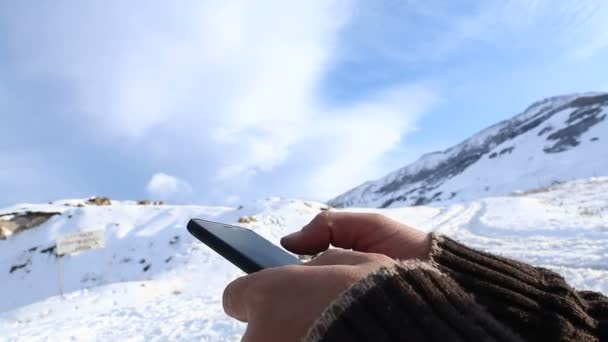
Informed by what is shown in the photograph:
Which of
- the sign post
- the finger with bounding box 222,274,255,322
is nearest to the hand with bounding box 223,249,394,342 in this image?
the finger with bounding box 222,274,255,322

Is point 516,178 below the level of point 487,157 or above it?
Result: below

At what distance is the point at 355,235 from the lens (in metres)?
2.18

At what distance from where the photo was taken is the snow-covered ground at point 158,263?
694 centimetres

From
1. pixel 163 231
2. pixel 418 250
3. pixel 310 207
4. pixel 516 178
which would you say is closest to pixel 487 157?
pixel 516 178

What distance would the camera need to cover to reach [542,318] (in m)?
1.34

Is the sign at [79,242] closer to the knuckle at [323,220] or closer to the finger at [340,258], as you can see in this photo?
the knuckle at [323,220]

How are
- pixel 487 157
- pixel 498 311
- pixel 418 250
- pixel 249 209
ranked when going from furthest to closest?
pixel 487 157 < pixel 249 209 < pixel 418 250 < pixel 498 311

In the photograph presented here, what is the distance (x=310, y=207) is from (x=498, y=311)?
2121 centimetres

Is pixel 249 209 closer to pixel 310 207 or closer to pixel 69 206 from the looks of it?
pixel 310 207

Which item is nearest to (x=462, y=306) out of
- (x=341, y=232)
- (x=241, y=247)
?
(x=241, y=247)

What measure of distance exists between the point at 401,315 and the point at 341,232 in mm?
1113

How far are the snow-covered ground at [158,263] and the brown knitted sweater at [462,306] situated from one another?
4.67 meters

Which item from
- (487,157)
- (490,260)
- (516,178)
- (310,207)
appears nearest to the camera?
(490,260)

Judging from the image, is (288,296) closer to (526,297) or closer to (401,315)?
(401,315)
